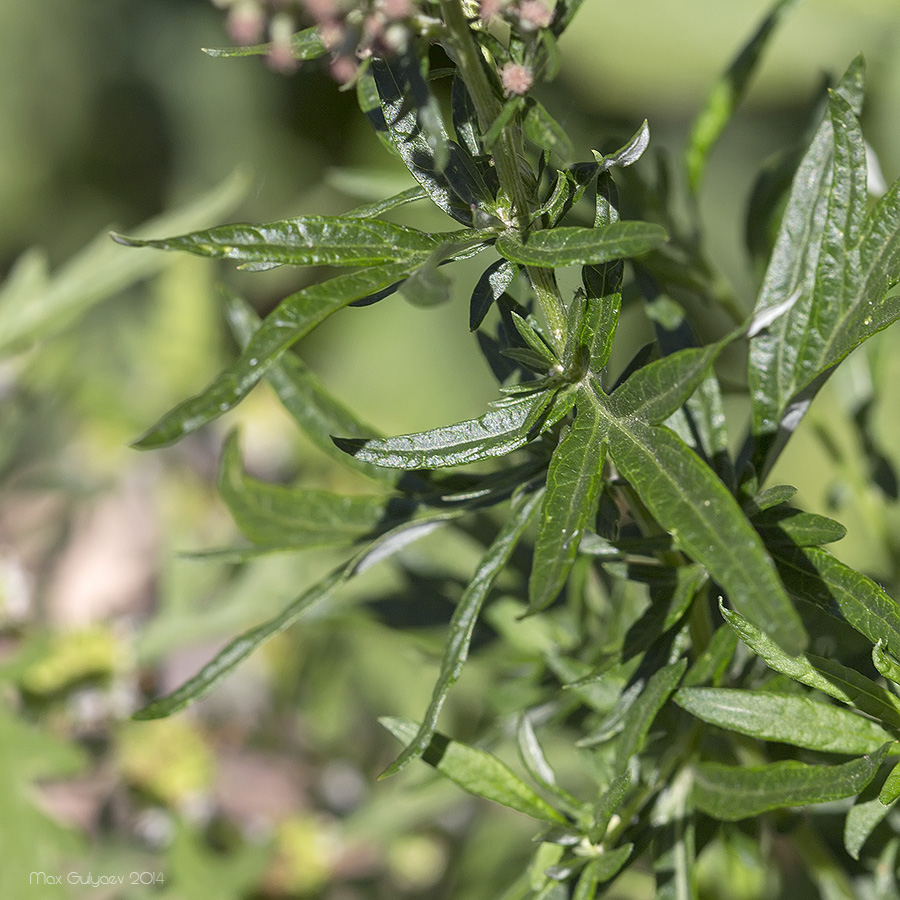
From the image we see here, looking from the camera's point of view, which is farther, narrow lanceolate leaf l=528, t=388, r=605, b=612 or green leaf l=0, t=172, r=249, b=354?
green leaf l=0, t=172, r=249, b=354

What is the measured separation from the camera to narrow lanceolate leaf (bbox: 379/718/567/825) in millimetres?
374

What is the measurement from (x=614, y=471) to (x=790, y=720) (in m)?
0.10

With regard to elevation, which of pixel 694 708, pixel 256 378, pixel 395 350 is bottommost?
pixel 395 350

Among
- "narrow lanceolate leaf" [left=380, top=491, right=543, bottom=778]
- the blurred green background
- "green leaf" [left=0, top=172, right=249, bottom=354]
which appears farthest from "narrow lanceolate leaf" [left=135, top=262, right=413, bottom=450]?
"green leaf" [left=0, top=172, right=249, bottom=354]

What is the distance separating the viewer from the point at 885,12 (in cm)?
112

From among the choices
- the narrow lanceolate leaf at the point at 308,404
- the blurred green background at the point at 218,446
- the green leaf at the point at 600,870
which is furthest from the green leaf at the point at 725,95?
the green leaf at the point at 600,870

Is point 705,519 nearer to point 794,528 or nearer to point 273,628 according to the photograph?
point 794,528

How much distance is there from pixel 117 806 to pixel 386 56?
0.66 metres

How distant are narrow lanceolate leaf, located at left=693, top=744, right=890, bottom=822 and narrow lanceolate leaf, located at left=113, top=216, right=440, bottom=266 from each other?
0.21 m

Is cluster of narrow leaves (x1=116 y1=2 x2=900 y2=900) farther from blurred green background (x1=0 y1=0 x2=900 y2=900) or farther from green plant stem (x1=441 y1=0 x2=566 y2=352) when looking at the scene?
blurred green background (x1=0 y1=0 x2=900 y2=900)

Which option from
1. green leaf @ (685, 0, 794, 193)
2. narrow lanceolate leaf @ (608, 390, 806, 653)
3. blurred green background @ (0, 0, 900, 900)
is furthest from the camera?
blurred green background @ (0, 0, 900, 900)

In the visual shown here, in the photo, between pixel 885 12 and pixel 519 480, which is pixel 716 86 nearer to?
pixel 519 480

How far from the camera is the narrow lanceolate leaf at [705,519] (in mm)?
242

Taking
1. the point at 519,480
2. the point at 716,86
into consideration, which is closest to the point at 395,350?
the point at 716,86
